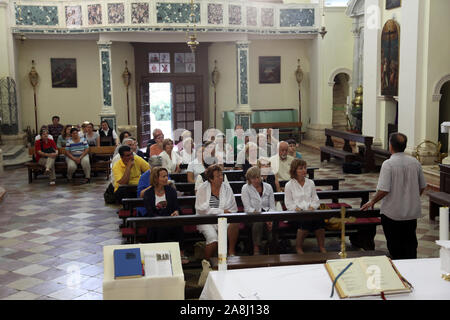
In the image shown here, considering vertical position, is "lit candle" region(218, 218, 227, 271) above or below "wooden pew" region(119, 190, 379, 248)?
above

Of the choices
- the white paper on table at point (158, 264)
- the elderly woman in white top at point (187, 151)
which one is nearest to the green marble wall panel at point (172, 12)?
A: the elderly woman in white top at point (187, 151)

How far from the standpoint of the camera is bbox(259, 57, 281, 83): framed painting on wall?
20359 mm

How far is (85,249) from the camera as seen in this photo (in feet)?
25.1

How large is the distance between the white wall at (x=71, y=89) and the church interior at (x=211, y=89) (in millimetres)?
35

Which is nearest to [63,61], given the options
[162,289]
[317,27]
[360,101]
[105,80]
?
[105,80]

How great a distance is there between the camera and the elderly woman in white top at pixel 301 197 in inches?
266

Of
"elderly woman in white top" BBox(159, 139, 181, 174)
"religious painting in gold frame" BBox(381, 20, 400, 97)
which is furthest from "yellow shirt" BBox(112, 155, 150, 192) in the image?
"religious painting in gold frame" BBox(381, 20, 400, 97)

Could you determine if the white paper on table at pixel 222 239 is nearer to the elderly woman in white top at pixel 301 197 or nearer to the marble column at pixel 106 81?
the elderly woman in white top at pixel 301 197

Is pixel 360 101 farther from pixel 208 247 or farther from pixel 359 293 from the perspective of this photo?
pixel 359 293

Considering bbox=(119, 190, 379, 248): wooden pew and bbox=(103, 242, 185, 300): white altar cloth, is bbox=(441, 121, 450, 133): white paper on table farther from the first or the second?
bbox=(103, 242, 185, 300): white altar cloth

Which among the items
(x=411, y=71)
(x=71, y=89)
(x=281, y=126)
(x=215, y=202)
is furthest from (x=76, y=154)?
(x=281, y=126)

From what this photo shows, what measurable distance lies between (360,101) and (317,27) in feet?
10.7

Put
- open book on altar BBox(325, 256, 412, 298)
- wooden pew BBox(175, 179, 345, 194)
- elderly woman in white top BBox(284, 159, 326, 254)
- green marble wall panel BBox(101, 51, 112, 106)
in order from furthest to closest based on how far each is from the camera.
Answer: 1. green marble wall panel BBox(101, 51, 112, 106)
2. wooden pew BBox(175, 179, 345, 194)
3. elderly woman in white top BBox(284, 159, 326, 254)
4. open book on altar BBox(325, 256, 412, 298)

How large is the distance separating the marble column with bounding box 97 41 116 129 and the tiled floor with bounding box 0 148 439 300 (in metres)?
4.70
